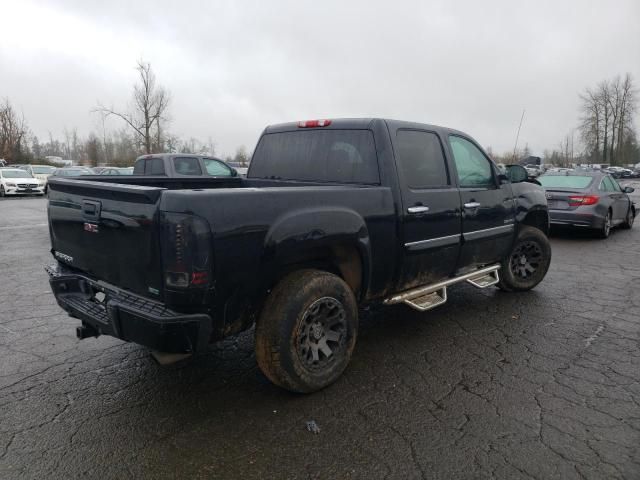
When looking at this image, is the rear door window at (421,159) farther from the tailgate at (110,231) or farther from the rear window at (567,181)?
the rear window at (567,181)

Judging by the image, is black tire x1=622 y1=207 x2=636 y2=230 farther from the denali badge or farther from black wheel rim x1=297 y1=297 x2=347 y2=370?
the denali badge

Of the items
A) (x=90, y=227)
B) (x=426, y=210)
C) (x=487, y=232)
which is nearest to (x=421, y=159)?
(x=426, y=210)

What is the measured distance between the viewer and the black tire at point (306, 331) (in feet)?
9.81

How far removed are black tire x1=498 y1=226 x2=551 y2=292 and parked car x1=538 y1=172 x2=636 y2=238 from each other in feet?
16.0

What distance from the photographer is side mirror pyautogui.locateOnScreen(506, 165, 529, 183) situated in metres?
5.13

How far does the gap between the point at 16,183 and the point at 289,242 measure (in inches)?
1014

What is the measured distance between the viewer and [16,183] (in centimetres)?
2344

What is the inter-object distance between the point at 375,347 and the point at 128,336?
218cm

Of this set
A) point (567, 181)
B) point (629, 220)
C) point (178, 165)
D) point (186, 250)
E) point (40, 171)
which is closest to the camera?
point (186, 250)

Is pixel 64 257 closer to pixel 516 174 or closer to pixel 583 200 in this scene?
pixel 516 174

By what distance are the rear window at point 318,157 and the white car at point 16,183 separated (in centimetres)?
2381

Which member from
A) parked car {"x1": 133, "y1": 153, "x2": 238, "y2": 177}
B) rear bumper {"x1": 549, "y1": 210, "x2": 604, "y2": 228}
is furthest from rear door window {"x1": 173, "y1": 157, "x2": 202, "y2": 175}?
rear bumper {"x1": 549, "y1": 210, "x2": 604, "y2": 228}

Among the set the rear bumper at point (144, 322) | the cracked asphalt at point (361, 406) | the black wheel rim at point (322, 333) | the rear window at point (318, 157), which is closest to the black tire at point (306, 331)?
the black wheel rim at point (322, 333)

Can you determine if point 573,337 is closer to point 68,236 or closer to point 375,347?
point 375,347
